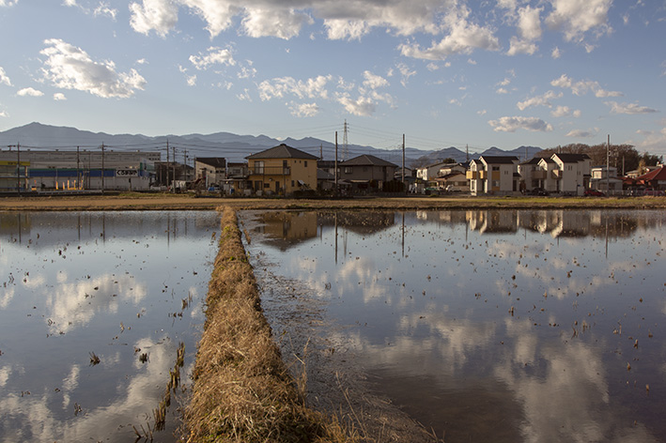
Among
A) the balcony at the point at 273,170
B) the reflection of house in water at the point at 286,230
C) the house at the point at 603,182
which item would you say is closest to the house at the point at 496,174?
the house at the point at 603,182

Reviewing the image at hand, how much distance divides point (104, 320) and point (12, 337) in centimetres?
138

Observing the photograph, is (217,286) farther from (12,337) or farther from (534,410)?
(534,410)

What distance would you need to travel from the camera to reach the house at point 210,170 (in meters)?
79.9

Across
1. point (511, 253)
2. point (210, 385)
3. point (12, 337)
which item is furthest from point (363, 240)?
point (210, 385)

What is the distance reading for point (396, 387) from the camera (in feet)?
19.0

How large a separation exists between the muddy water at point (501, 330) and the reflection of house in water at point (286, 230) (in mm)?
1444

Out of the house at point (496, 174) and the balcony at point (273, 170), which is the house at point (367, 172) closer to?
the house at point (496, 174)

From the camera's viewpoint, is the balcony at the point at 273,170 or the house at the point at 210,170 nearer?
the balcony at the point at 273,170

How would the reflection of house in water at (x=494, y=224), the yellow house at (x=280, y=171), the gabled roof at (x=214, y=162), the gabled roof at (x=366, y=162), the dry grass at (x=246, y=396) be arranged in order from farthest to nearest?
the gabled roof at (x=214, y=162) → the gabled roof at (x=366, y=162) → the yellow house at (x=280, y=171) → the reflection of house in water at (x=494, y=224) → the dry grass at (x=246, y=396)

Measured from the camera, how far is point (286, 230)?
916 inches

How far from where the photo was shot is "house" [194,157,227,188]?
7994 cm

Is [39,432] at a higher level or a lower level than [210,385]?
lower

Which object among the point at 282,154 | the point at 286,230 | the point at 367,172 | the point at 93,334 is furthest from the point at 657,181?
the point at 93,334

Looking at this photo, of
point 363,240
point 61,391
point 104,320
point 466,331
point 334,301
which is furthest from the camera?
point 363,240
